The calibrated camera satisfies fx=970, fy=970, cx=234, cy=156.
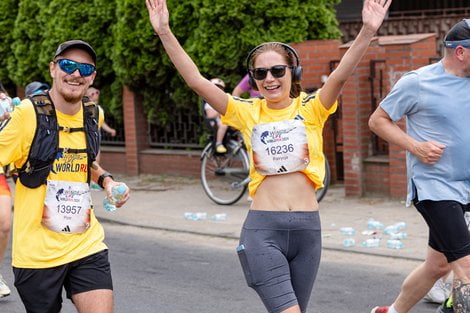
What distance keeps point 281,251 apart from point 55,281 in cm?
115

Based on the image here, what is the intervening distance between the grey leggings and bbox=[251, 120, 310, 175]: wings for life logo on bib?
0.25m

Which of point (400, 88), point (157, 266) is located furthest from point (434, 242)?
point (157, 266)

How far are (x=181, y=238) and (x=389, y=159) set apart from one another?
3020 millimetres

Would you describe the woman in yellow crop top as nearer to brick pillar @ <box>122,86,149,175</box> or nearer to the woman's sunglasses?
the woman's sunglasses

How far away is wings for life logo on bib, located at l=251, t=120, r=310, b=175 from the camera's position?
5059 mm

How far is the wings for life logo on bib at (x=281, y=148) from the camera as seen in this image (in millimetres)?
5059

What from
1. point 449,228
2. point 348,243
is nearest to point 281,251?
point 449,228

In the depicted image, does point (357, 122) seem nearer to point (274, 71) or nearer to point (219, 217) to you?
point (219, 217)

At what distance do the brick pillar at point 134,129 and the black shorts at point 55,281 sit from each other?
36.4ft

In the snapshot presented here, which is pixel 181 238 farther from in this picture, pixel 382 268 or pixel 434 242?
pixel 434 242

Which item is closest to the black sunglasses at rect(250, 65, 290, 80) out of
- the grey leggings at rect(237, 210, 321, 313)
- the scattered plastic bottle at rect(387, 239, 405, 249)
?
the grey leggings at rect(237, 210, 321, 313)

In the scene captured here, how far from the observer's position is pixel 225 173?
1248 centimetres

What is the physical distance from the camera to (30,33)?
17.2 meters

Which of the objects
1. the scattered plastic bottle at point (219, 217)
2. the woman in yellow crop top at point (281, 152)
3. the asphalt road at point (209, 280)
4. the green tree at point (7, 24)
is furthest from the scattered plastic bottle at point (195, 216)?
the green tree at point (7, 24)
